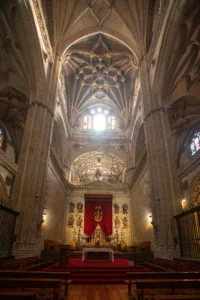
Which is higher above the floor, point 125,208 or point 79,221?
point 125,208

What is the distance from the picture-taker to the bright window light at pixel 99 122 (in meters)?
25.1

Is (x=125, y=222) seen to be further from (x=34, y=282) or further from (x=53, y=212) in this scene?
(x=34, y=282)

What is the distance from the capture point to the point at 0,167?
14.5 metres

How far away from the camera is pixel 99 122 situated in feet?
83.5

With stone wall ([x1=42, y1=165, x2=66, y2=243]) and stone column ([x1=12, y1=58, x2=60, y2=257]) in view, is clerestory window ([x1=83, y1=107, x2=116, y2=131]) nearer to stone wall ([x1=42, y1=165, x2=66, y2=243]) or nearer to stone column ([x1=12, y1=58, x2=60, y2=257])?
stone wall ([x1=42, y1=165, x2=66, y2=243])

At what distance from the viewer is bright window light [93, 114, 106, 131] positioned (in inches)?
990

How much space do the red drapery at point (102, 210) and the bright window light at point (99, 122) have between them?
8.80 m

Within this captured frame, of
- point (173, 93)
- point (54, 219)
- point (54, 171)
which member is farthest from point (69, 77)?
point (54, 219)

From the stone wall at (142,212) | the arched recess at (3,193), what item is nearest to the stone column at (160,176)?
the stone wall at (142,212)

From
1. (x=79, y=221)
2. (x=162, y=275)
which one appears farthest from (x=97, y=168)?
(x=162, y=275)

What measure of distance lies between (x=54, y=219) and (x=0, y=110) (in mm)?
10237

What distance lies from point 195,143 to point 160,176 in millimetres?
7507

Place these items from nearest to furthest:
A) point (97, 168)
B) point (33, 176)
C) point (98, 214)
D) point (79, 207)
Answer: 1. point (33, 176)
2. point (98, 214)
3. point (79, 207)
4. point (97, 168)

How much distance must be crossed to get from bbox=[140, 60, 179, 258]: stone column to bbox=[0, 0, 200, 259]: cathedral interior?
49mm
